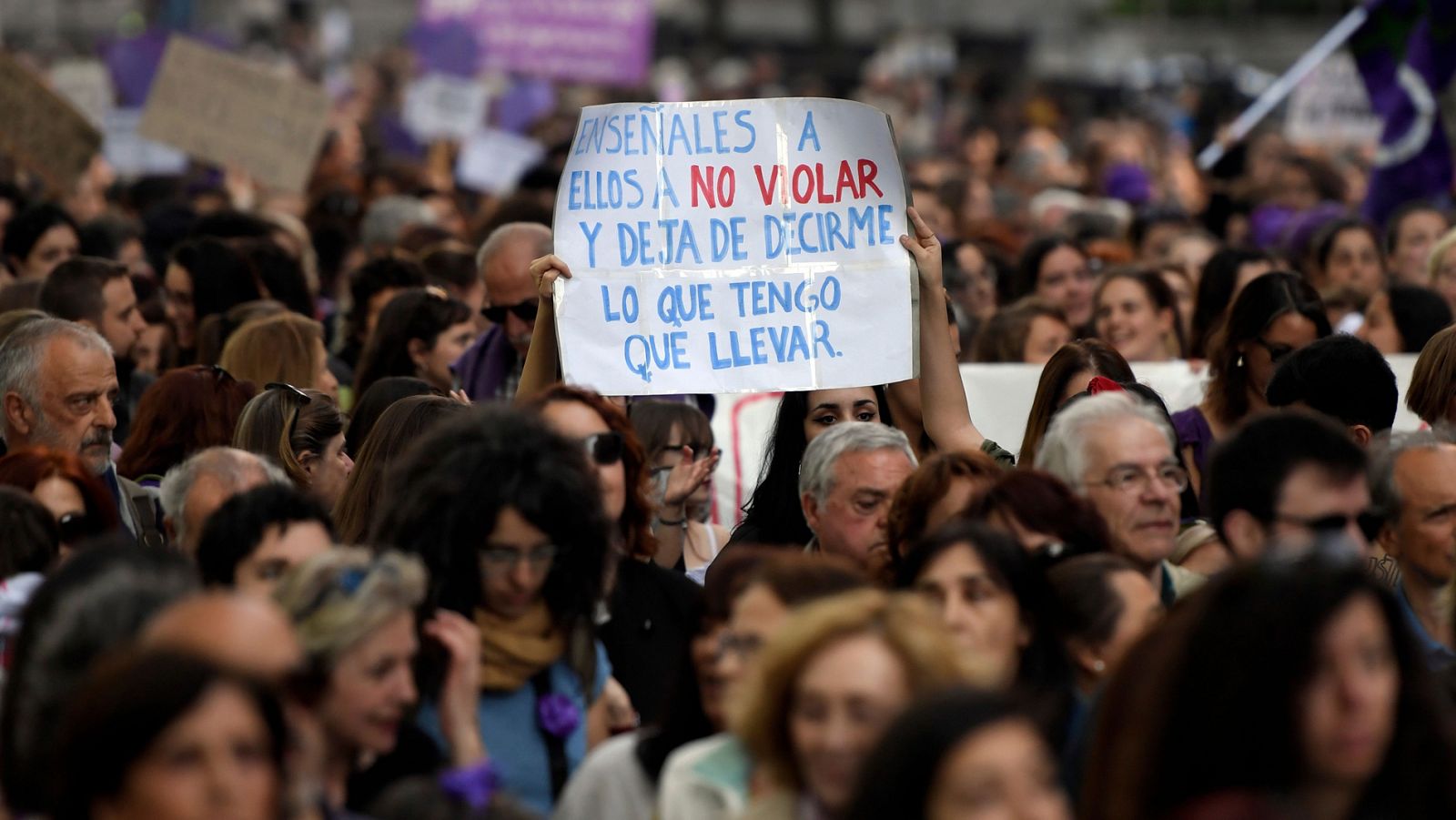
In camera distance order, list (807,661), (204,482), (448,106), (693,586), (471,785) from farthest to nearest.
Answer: (448,106) < (204,482) < (693,586) < (471,785) < (807,661)

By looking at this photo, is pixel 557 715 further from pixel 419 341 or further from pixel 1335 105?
pixel 1335 105

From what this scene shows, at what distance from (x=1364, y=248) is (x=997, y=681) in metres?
7.72

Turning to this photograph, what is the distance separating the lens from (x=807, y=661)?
394 centimetres

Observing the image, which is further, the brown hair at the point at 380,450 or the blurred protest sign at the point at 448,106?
the blurred protest sign at the point at 448,106

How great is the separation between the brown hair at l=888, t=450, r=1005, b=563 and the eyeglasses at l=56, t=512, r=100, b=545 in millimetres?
1832

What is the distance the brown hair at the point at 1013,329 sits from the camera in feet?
30.7

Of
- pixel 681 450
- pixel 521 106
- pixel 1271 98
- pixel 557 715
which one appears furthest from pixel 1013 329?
pixel 521 106

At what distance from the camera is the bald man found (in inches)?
149

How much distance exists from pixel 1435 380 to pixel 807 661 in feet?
12.1

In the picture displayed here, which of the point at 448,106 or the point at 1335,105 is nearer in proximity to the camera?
the point at 1335,105

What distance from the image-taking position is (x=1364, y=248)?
37.3 feet

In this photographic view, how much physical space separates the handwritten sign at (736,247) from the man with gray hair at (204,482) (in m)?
1.21

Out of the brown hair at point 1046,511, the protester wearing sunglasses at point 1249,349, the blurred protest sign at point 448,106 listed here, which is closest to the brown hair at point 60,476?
the brown hair at point 1046,511

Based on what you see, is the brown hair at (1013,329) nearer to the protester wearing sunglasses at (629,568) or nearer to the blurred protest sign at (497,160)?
the protester wearing sunglasses at (629,568)
